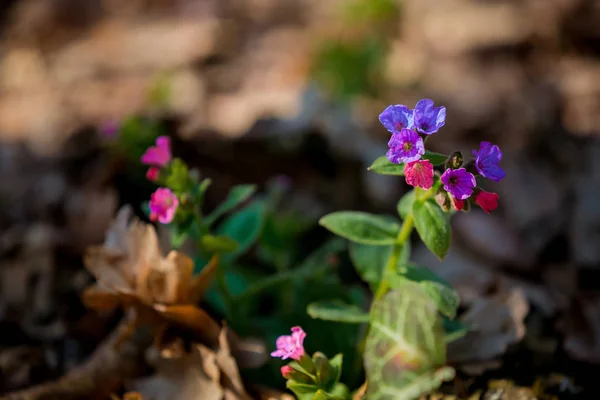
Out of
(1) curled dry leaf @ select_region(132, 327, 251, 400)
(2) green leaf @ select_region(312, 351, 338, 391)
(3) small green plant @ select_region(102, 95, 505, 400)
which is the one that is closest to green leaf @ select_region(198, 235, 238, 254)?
(3) small green plant @ select_region(102, 95, 505, 400)

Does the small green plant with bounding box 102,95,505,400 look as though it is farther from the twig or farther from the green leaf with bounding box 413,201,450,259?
the twig

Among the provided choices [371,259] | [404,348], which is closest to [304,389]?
[404,348]

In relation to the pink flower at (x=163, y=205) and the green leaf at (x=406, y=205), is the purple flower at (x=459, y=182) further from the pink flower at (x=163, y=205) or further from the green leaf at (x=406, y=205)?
the pink flower at (x=163, y=205)

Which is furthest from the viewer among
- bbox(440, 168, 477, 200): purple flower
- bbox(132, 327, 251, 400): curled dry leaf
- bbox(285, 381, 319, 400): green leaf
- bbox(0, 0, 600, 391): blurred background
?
bbox(0, 0, 600, 391): blurred background

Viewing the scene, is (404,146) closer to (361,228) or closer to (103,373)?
(361,228)

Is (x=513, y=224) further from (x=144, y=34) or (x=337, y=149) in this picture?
(x=144, y=34)
